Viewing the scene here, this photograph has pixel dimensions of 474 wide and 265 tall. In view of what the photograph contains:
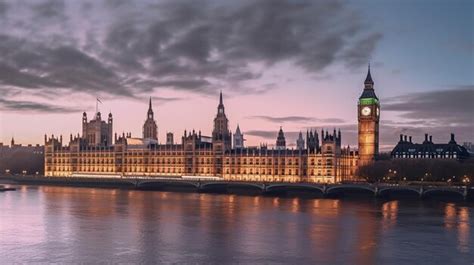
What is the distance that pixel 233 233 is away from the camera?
54.8 metres

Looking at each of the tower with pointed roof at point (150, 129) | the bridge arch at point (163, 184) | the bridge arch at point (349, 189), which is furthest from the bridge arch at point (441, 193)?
the tower with pointed roof at point (150, 129)

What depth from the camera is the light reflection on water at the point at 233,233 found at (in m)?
43.3

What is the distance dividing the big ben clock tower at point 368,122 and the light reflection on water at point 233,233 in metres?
65.4

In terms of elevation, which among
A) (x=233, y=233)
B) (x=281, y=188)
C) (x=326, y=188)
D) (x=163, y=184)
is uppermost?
(x=326, y=188)

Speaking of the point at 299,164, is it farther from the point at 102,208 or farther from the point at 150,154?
the point at 102,208

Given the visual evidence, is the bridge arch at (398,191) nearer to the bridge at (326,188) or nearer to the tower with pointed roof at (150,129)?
the bridge at (326,188)

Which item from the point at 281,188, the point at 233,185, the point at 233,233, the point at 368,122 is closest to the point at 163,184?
the point at 233,185

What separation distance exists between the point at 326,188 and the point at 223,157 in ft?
143

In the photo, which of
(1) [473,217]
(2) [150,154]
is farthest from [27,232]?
(2) [150,154]

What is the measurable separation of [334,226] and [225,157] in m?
83.6

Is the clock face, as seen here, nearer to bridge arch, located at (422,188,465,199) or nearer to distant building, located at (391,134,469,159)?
distant building, located at (391,134,469,159)

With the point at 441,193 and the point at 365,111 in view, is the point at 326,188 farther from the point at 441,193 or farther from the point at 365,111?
the point at 365,111

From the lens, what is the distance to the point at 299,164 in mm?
132500

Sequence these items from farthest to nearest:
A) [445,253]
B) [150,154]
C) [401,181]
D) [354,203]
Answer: [150,154] < [401,181] < [354,203] < [445,253]
